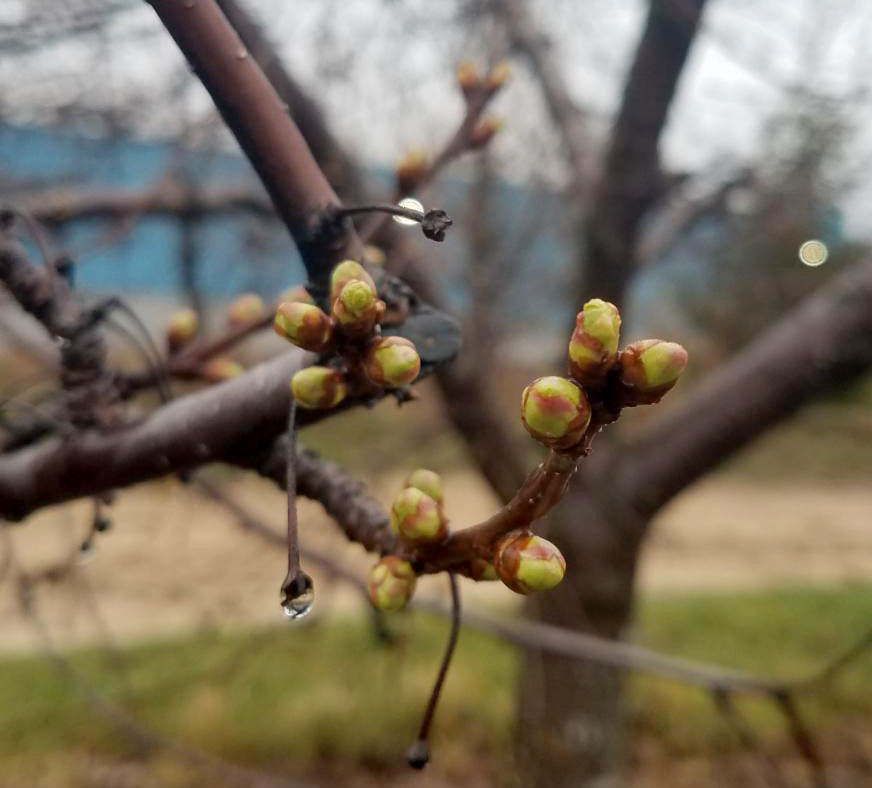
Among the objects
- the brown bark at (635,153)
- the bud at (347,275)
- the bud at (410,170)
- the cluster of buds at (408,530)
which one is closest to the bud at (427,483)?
the cluster of buds at (408,530)

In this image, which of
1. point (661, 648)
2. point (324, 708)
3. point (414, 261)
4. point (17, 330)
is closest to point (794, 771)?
point (661, 648)

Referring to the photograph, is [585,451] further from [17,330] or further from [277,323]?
[17,330]

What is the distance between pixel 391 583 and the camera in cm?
51

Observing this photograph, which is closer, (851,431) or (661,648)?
(661,648)

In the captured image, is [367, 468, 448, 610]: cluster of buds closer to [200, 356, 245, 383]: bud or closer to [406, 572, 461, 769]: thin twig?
[406, 572, 461, 769]: thin twig

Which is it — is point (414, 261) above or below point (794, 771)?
above

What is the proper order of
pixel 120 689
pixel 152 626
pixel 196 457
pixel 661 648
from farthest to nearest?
1. pixel 152 626
2. pixel 661 648
3. pixel 120 689
4. pixel 196 457

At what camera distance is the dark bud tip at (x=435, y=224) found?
0.46 meters

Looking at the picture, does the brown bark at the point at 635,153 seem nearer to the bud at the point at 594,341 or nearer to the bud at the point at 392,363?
the bud at the point at 392,363

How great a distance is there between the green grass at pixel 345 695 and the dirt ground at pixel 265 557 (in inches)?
10.1

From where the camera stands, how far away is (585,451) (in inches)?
15.0

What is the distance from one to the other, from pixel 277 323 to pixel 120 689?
4.19 m

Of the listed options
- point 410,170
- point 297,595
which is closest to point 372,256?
point 410,170

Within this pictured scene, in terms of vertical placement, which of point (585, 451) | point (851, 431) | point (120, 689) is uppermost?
point (585, 451)
